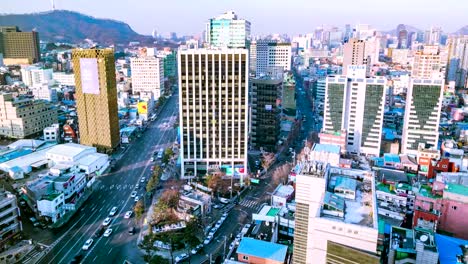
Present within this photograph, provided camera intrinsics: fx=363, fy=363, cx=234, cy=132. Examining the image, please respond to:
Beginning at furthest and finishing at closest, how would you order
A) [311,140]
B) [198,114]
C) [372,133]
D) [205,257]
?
[311,140] → [372,133] → [198,114] → [205,257]

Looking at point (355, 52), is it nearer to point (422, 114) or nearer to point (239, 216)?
point (422, 114)

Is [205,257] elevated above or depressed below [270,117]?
below

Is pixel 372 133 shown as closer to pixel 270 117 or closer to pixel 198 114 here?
pixel 270 117

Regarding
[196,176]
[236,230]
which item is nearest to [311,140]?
[196,176]

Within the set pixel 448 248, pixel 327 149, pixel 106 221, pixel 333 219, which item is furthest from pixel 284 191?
pixel 333 219

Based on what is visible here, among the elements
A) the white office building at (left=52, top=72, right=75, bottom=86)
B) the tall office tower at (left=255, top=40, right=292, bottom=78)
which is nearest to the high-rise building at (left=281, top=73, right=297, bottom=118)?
the tall office tower at (left=255, top=40, right=292, bottom=78)

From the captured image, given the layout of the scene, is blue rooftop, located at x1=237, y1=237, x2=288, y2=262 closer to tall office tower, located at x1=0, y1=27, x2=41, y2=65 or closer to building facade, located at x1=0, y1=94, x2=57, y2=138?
building facade, located at x1=0, y1=94, x2=57, y2=138
